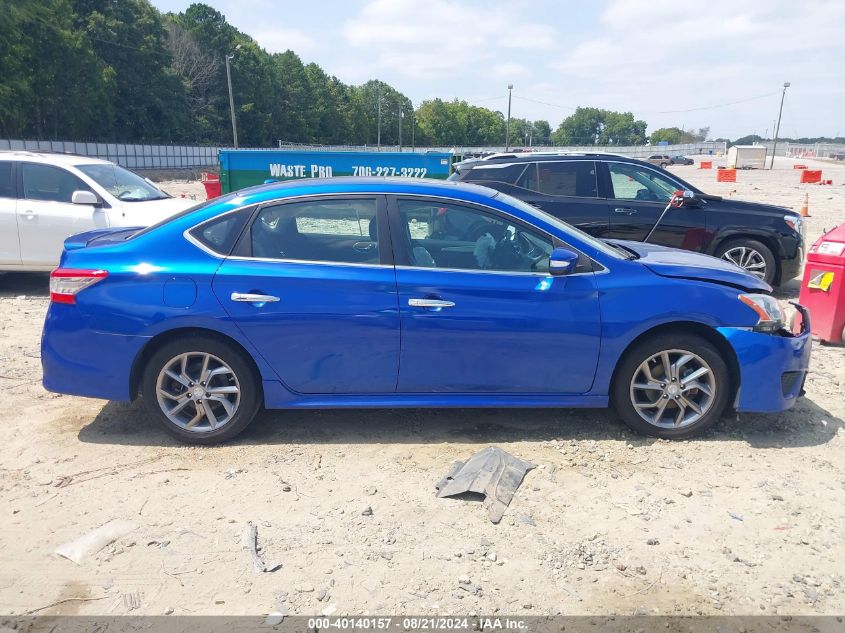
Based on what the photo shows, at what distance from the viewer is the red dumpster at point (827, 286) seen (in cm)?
622

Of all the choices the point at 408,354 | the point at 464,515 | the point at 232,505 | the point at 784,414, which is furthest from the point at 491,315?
the point at 784,414

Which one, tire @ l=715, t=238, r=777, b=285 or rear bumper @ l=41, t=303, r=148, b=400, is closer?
rear bumper @ l=41, t=303, r=148, b=400

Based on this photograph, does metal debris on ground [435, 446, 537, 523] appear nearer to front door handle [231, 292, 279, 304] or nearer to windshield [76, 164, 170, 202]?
front door handle [231, 292, 279, 304]

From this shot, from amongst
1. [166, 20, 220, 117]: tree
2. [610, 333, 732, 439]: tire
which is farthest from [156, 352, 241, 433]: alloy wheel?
[166, 20, 220, 117]: tree

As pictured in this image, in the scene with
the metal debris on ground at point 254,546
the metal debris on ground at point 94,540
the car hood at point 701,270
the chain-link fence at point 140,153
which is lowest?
the metal debris on ground at point 94,540

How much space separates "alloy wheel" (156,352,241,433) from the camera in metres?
4.21

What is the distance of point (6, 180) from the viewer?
8.35m

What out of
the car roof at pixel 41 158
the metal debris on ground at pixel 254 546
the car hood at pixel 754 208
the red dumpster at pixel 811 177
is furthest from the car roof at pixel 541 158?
the red dumpster at pixel 811 177

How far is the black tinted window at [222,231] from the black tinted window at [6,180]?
18.3ft

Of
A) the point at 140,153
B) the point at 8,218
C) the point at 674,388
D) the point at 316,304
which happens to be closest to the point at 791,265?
the point at 674,388

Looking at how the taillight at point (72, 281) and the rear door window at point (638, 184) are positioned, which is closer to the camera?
the taillight at point (72, 281)

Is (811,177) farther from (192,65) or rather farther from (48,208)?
(192,65)

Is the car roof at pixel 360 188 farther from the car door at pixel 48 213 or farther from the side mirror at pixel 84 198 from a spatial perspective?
the car door at pixel 48 213

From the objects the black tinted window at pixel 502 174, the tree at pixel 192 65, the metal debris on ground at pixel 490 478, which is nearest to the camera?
the metal debris on ground at pixel 490 478
